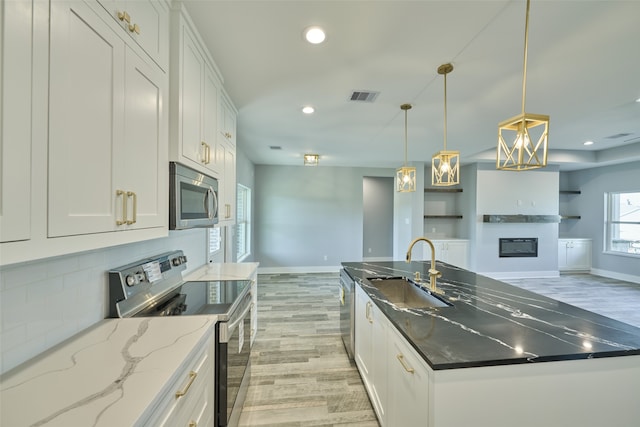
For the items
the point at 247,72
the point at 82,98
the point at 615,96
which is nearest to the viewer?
the point at 82,98

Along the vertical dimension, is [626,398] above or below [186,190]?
below

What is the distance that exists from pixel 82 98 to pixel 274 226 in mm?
5385

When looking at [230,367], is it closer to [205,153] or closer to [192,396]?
[192,396]

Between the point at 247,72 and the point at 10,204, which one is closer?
the point at 10,204

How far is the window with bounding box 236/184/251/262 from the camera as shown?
4.97m

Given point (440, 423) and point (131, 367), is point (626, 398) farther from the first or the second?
point (131, 367)

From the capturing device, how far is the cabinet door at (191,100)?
60.5 inches

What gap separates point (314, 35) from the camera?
1.68 m

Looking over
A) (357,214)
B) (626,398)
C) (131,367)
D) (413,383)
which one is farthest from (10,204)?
(357,214)

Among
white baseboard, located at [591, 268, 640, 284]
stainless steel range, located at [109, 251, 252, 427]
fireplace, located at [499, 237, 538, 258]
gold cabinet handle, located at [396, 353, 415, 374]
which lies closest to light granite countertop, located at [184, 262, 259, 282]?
stainless steel range, located at [109, 251, 252, 427]

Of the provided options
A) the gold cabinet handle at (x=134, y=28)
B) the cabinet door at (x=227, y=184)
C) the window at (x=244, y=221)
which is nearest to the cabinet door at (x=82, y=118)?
the gold cabinet handle at (x=134, y=28)

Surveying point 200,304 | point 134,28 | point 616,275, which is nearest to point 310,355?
point 200,304

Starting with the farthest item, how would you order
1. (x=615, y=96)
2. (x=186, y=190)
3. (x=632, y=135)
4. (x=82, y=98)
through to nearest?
(x=632, y=135) → (x=615, y=96) → (x=186, y=190) → (x=82, y=98)

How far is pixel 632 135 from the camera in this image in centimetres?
414
